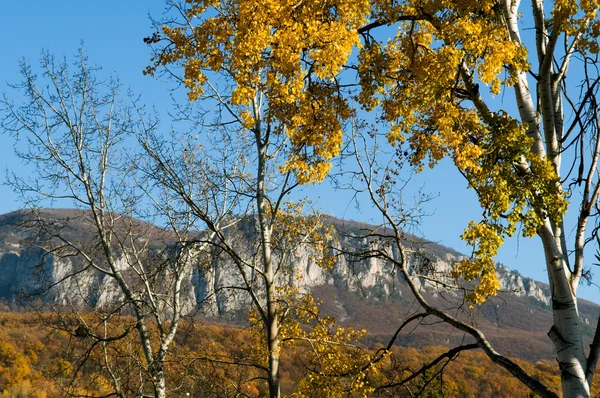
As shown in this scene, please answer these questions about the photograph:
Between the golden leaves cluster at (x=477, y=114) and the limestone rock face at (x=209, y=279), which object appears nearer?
the golden leaves cluster at (x=477, y=114)

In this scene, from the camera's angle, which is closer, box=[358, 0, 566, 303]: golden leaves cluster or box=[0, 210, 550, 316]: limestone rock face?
box=[358, 0, 566, 303]: golden leaves cluster

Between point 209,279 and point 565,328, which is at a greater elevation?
point 209,279

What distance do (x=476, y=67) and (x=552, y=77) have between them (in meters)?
1.34

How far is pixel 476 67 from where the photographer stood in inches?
257

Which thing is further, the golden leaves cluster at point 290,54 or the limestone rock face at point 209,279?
the limestone rock face at point 209,279

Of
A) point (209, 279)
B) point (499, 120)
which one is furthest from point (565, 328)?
point (209, 279)

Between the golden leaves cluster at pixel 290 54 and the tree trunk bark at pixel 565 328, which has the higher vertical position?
the golden leaves cluster at pixel 290 54

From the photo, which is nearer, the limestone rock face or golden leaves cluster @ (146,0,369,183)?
golden leaves cluster @ (146,0,369,183)

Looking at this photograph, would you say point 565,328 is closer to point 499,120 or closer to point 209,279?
point 499,120

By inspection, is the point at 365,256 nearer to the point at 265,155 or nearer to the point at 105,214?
the point at 265,155

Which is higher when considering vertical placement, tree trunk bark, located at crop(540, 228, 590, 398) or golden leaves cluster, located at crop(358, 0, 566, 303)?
golden leaves cluster, located at crop(358, 0, 566, 303)

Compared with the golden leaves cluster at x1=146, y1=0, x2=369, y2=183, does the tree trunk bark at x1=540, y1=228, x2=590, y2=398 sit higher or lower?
lower

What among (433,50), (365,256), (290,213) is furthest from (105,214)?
(433,50)

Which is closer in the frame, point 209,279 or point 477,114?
point 477,114
